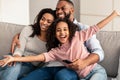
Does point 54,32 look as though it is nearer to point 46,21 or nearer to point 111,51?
point 46,21

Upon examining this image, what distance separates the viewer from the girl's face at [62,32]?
218 cm

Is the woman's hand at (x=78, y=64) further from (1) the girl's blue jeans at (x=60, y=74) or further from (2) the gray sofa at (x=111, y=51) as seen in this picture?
(2) the gray sofa at (x=111, y=51)

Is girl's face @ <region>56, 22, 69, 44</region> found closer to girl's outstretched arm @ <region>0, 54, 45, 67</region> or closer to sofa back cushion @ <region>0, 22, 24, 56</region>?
girl's outstretched arm @ <region>0, 54, 45, 67</region>

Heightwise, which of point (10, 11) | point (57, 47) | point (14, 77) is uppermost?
point (10, 11)

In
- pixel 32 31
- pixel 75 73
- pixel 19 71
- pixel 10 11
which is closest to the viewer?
pixel 75 73

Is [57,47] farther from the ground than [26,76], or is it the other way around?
[57,47]

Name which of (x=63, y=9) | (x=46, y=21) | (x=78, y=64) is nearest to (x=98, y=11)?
(x=63, y=9)

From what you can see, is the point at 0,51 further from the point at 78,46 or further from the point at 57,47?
the point at 78,46

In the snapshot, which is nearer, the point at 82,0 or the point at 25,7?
the point at 25,7

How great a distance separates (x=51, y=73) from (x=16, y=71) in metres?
0.28

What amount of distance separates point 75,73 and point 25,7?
61.8 inches

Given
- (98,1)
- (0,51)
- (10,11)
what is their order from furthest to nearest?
(98,1), (10,11), (0,51)

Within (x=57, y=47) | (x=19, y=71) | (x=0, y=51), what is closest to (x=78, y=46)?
(x=57, y=47)

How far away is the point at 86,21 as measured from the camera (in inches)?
148
